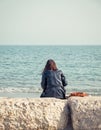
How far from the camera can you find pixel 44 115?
5285 mm

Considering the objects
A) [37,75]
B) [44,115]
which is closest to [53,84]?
[44,115]

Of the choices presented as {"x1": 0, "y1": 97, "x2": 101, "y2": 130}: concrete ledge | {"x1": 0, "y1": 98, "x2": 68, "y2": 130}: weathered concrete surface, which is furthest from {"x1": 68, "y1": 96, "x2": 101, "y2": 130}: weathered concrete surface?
{"x1": 0, "y1": 98, "x2": 68, "y2": 130}: weathered concrete surface

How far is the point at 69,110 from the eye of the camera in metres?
5.42

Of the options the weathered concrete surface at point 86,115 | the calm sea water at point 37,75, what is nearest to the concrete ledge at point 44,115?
the weathered concrete surface at point 86,115

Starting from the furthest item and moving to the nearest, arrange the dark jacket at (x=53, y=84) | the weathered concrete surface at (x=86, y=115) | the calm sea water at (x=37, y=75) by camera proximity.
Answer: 1. the calm sea water at (x=37, y=75)
2. the dark jacket at (x=53, y=84)
3. the weathered concrete surface at (x=86, y=115)

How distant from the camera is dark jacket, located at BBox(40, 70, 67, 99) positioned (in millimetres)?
6709

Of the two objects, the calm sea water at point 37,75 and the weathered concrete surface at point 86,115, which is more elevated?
the weathered concrete surface at point 86,115

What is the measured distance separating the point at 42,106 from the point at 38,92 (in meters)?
11.2

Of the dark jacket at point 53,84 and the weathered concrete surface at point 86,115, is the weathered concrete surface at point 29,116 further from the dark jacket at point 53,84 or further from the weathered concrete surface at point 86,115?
the dark jacket at point 53,84

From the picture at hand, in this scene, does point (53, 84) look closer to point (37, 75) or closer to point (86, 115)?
point (86, 115)

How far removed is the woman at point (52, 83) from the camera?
22.0 ft

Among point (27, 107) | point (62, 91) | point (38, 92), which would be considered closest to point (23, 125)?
point (27, 107)

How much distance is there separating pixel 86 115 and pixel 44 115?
536 millimetres

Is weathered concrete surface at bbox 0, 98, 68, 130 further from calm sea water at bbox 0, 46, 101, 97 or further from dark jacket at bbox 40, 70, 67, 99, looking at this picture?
calm sea water at bbox 0, 46, 101, 97
